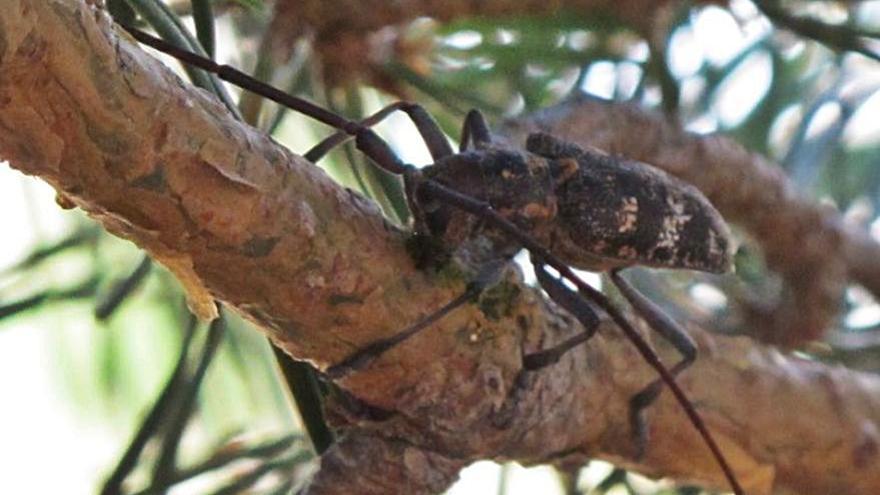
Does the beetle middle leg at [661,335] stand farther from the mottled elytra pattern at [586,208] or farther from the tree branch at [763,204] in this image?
the tree branch at [763,204]

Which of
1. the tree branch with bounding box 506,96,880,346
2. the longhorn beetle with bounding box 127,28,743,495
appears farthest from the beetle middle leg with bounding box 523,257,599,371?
the tree branch with bounding box 506,96,880,346

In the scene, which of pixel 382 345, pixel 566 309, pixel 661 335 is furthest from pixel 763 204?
pixel 382 345

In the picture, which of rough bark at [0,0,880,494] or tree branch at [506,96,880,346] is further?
Result: tree branch at [506,96,880,346]

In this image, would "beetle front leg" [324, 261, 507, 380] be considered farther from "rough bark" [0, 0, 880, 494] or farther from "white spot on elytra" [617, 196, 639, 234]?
"white spot on elytra" [617, 196, 639, 234]

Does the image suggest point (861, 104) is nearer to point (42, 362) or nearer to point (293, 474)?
point (293, 474)

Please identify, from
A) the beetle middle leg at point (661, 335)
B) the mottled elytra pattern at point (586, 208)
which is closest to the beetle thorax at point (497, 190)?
the mottled elytra pattern at point (586, 208)

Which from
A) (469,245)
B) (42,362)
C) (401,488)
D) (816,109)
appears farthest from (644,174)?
(42,362)

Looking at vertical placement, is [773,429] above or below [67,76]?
below

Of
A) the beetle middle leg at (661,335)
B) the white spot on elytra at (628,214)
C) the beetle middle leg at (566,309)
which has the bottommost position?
the beetle middle leg at (661,335)
